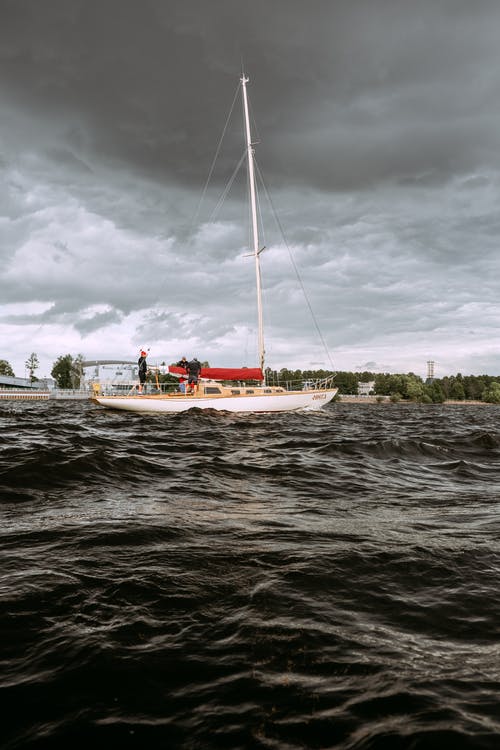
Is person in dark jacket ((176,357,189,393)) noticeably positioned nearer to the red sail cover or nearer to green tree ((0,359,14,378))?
the red sail cover

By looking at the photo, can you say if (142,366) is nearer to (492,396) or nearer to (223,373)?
(223,373)

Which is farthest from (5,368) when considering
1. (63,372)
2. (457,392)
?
(457,392)

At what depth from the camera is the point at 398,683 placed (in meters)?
2.23

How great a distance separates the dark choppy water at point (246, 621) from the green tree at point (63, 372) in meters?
134

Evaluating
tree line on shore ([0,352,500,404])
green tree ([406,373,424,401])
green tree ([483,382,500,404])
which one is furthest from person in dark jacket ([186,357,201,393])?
green tree ([483,382,500,404])

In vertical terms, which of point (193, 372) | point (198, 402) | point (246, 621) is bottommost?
point (246, 621)

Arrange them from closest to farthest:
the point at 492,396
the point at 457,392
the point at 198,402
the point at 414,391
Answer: the point at 198,402
the point at 492,396
the point at 414,391
the point at 457,392

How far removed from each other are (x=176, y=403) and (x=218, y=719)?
2335cm

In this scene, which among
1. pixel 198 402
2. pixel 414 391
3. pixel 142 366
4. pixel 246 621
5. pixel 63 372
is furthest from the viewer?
pixel 414 391

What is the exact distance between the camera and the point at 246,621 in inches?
111

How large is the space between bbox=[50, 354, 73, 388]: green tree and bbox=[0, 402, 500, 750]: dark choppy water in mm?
133948

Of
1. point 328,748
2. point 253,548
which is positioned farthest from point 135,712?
point 253,548

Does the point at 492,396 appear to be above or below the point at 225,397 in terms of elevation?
below

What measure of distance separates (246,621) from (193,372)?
902 inches
